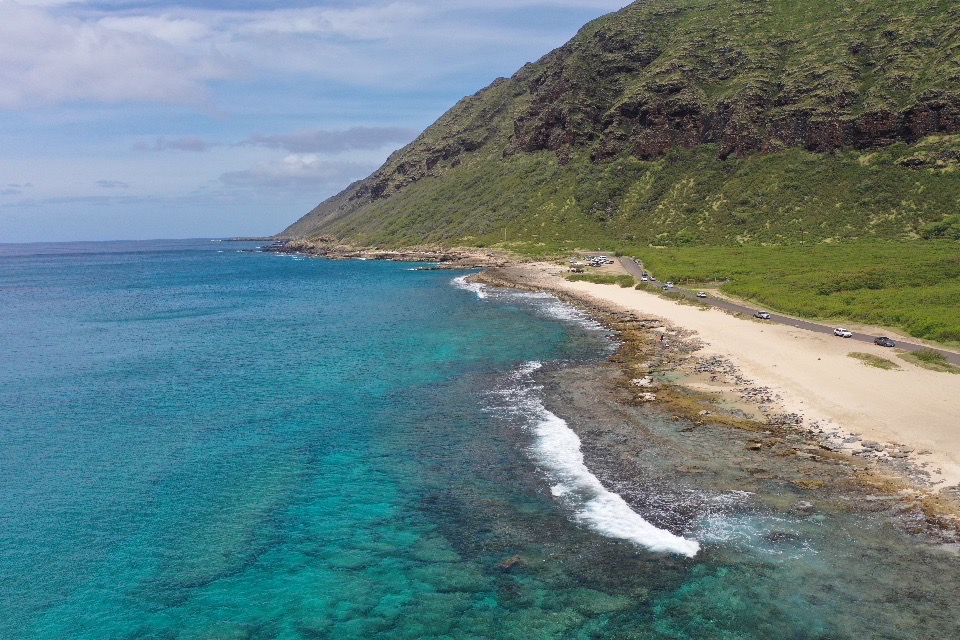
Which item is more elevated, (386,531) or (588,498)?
(588,498)

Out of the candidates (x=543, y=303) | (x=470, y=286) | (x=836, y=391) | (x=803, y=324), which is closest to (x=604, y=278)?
(x=543, y=303)

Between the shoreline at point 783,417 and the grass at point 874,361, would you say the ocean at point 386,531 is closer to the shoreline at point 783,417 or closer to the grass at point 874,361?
the shoreline at point 783,417

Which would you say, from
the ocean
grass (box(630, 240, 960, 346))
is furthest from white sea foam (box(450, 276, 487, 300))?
the ocean

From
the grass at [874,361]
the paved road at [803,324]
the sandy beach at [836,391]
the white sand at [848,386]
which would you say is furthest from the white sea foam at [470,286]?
the grass at [874,361]

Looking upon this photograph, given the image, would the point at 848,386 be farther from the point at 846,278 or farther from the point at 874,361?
the point at 846,278

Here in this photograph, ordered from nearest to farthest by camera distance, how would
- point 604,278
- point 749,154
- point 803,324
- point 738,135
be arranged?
point 803,324, point 604,278, point 749,154, point 738,135

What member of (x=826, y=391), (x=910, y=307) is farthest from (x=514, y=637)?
(x=910, y=307)

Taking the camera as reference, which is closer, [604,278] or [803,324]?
[803,324]
